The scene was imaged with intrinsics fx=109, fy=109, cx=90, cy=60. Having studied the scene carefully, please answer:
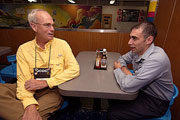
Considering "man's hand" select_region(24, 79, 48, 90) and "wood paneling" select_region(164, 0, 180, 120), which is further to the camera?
"wood paneling" select_region(164, 0, 180, 120)

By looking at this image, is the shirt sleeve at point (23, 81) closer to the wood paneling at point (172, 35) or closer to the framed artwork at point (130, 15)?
the wood paneling at point (172, 35)

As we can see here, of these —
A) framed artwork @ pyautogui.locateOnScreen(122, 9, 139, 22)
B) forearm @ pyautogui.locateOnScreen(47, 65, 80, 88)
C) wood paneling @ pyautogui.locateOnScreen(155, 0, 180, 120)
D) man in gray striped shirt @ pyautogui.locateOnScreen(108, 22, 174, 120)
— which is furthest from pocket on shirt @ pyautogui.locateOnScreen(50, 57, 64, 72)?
framed artwork @ pyautogui.locateOnScreen(122, 9, 139, 22)

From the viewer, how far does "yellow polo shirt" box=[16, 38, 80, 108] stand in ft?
3.83

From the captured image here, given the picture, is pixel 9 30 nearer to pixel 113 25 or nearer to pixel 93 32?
pixel 93 32

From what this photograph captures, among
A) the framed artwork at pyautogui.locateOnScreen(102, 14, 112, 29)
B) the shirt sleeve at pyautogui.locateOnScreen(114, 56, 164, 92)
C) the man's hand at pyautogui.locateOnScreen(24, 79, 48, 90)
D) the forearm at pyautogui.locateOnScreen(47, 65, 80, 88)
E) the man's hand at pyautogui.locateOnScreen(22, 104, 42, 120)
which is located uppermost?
the framed artwork at pyautogui.locateOnScreen(102, 14, 112, 29)

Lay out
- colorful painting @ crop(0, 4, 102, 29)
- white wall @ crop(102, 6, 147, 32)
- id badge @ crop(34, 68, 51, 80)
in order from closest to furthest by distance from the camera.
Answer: id badge @ crop(34, 68, 51, 80) < colorful painting @ crop(0, 4, 102, 29) < white wall @ crop(102, 6, 147, 32)

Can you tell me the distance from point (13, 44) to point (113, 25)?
455 centimetres

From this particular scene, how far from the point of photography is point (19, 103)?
1071 mm

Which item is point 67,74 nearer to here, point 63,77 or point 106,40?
point 63,77

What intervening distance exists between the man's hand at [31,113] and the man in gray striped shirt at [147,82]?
0.73 m

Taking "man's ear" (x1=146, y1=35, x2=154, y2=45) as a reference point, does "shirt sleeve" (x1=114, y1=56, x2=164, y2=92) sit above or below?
below

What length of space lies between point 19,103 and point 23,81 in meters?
0.25

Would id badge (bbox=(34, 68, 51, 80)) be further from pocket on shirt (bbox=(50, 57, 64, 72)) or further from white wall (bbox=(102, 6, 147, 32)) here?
white wall (bbox=(102, 6, 147, 32))

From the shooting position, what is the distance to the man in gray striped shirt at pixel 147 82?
998 mm
